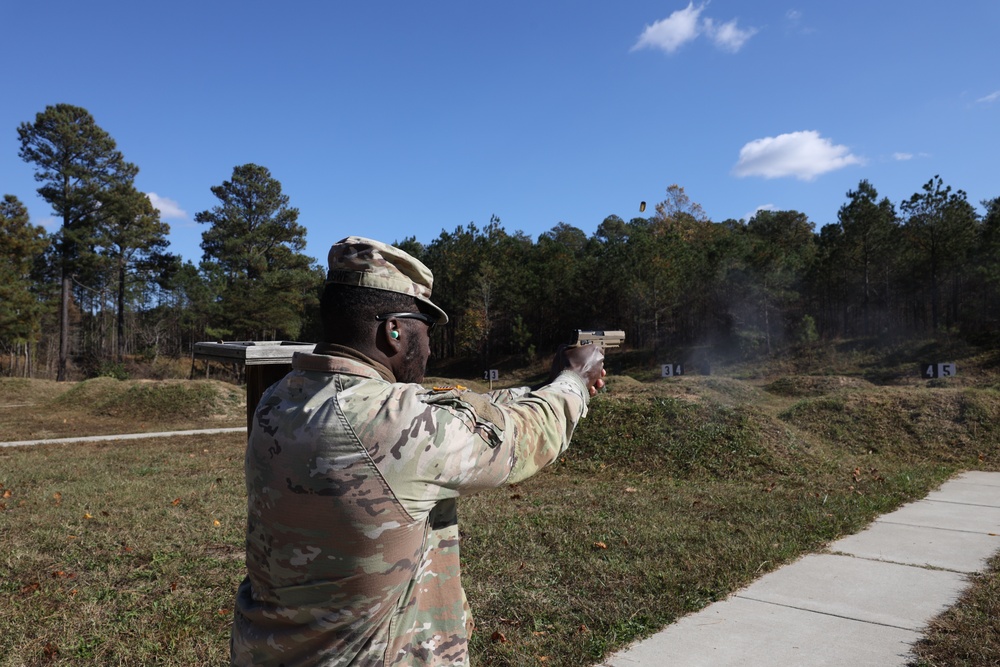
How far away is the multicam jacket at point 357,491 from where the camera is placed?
143 centimetres

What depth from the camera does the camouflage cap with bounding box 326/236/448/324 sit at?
1606 mm

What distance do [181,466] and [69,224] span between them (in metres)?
32.4

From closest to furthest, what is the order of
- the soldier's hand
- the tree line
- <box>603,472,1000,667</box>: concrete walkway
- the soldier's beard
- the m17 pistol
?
the soldier's beard
the soldier's hand
the m17 pistol
<box>603,472,1000,667</box>: concrete walkway
the tree line

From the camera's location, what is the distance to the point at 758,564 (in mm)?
4738

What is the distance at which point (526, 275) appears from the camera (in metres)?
37.2

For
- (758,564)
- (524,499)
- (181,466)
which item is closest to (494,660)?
(758,564)

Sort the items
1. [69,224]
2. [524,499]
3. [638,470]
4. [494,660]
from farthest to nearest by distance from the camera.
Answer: [69,224], [638,470], [524,499], [494,660]

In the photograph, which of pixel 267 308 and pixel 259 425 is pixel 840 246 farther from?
pixel 259 425

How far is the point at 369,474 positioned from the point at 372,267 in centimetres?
48

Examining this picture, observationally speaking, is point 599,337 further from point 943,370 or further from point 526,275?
point 526,275

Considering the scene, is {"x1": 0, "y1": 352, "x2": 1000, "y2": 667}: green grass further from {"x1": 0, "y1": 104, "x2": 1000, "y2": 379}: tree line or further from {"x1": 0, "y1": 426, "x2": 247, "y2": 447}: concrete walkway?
{"x1": 0, "y1": 104, "x2": 1000, "y2": 379}: tree line

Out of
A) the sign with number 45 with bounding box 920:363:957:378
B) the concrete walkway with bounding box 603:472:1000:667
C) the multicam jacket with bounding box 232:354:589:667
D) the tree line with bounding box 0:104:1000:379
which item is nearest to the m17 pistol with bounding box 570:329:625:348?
the multicam jacket with bounding box 232:354:589:667

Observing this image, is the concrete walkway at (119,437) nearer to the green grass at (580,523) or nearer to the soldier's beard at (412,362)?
the green grass at (580,523)

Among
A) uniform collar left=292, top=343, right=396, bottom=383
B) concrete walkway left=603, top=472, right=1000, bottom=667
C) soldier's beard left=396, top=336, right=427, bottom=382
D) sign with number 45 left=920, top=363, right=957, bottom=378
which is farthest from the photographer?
sign with number 45 left=920, top=363, right=957, bottom=378
